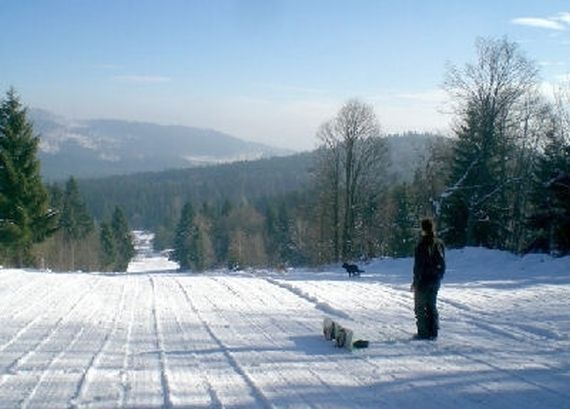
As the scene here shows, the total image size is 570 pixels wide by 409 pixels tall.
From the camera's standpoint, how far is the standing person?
34.3 ft

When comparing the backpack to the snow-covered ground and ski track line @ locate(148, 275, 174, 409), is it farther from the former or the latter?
ski track line @ locate(148, 275, 174, 409)

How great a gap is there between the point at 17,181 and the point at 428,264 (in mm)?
35989

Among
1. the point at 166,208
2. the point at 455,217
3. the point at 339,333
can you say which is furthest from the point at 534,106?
the point at 166,208

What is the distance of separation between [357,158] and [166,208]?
135 meters

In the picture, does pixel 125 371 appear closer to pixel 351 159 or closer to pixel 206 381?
pixel 206 381

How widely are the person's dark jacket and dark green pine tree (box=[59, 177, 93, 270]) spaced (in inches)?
2501

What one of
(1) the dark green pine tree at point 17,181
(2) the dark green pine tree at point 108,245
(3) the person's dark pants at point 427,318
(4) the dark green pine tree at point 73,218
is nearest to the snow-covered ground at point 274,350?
(3) the person's dark pants at point 427,318

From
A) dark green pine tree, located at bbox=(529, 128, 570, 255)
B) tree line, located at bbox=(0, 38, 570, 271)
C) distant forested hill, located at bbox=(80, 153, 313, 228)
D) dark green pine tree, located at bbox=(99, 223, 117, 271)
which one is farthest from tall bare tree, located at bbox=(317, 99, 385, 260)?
distant forested hill, located at bbox=(80, 153, 313, 228)

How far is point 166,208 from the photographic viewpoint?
17450 cm

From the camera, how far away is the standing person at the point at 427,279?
10453 mm

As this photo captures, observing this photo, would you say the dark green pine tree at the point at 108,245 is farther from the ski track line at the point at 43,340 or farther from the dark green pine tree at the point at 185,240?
the ski track line at the point at 43,340

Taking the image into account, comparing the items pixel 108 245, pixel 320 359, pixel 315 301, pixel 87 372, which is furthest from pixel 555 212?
pixel 108 245

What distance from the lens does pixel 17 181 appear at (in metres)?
41.2

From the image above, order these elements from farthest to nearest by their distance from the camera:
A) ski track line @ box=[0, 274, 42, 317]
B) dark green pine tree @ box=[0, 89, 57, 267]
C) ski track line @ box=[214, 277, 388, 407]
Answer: dark green pine tree @ box=[0, 89, 57, 267] < ski track line @ box=[0, 274, 42, 317] < ski track line @ box=[214, 277, 388, 407]
